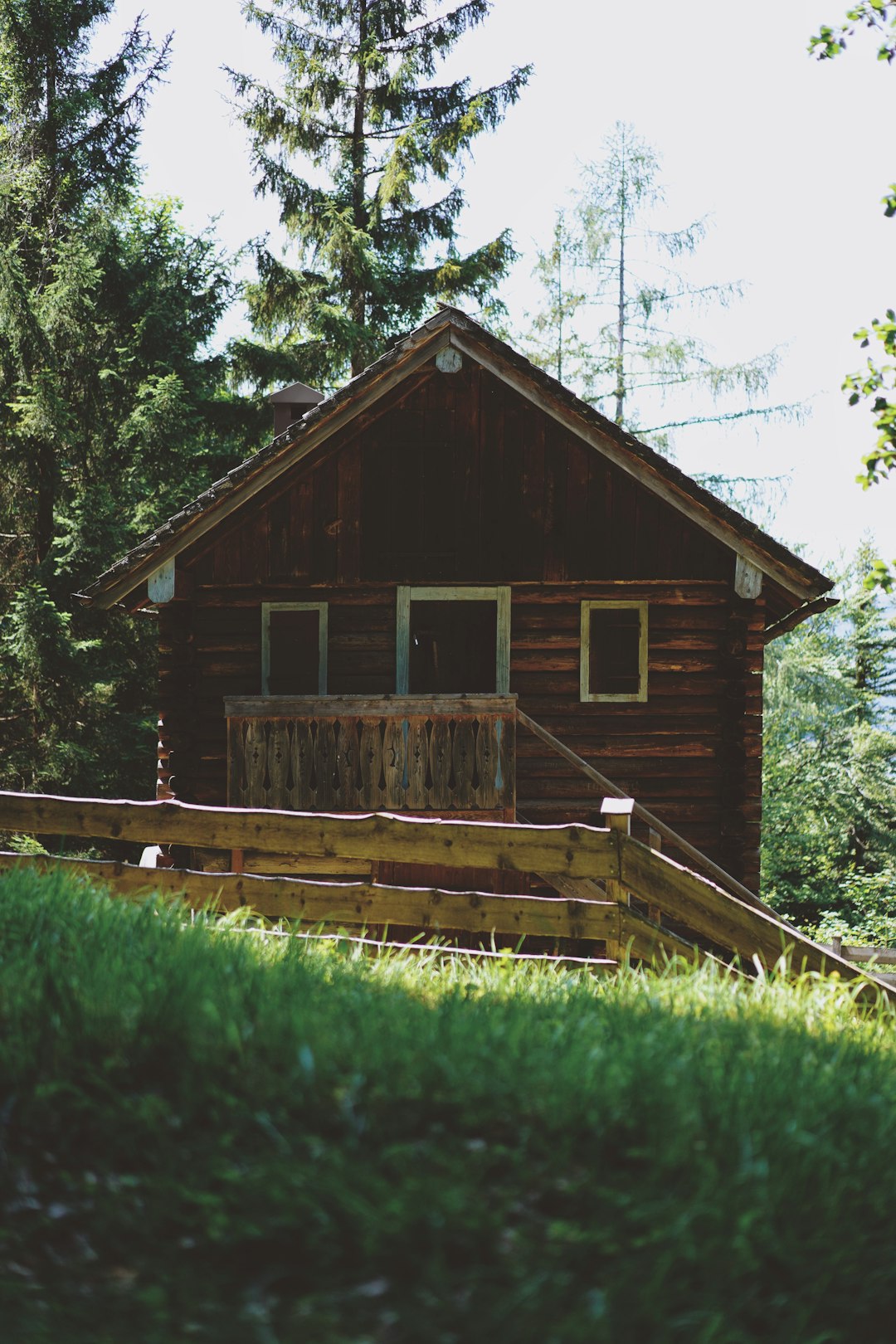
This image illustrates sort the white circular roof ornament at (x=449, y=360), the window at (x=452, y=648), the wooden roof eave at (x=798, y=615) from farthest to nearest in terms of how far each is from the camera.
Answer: the window at (x=452, y=648)
the wooden roof eave at (x=798, y=615)
the white circular roof ornament at (x=449, y=360)

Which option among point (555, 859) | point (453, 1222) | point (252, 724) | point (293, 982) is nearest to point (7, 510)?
point (252, 724)

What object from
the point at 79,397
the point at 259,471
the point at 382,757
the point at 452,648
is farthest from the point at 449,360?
the point at 79,397

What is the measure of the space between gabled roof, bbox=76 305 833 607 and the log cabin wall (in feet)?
1.06

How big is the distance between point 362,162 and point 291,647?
15.6m

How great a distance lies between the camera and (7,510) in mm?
23266

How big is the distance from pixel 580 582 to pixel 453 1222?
36.8 feet

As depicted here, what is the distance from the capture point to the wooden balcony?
12859 mm

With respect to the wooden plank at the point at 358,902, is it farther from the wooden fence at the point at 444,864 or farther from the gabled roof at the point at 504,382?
the gabled roof at the point at 504,382

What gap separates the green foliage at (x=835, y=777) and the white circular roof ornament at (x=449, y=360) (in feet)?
66.1

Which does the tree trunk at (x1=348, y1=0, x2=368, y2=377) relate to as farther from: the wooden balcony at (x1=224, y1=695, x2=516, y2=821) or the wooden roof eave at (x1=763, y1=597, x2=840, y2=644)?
the wooden balcony at (x1=224, y1=695, x2=516, y2=821)

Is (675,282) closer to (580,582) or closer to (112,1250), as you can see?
(580,582)

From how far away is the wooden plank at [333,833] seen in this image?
24.0 feet

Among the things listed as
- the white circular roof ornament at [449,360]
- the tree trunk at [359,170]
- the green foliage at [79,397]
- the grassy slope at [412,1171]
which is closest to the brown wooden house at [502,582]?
the white circular roof ornament at [449,360]

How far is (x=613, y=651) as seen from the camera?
47.7 ft
